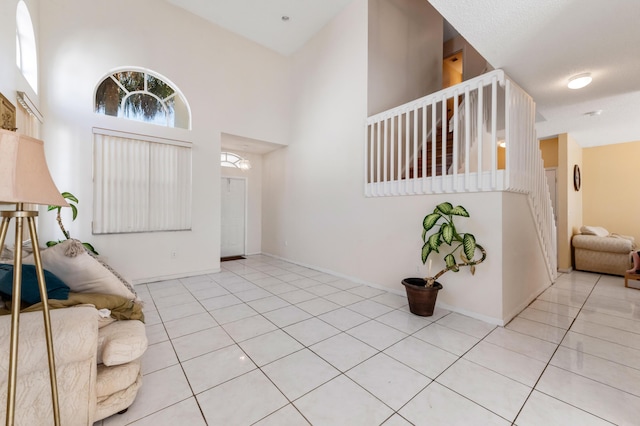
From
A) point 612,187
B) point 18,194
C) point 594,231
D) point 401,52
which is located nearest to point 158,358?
point 18,194

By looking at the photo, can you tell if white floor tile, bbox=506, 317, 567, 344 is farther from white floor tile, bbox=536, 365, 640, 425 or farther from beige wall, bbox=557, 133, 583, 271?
beige wall, bbox=557, 133, 583, 271

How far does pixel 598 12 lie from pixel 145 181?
18.4 feet

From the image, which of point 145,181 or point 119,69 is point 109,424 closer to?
point 145,181

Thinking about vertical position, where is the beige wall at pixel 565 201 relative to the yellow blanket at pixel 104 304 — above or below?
above

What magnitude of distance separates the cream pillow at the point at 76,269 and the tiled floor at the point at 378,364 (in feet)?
2.34

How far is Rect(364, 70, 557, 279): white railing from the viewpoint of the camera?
281cm

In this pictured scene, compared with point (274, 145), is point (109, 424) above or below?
below

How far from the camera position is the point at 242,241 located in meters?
6.65

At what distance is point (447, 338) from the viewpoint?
94.9 inches

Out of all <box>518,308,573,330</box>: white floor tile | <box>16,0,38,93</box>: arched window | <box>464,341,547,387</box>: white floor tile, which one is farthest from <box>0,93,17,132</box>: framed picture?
<box>518,308,573,330</box>: white floor tile

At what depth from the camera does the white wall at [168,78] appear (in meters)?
3.55

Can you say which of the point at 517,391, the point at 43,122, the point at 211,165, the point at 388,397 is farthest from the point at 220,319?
the point at 43,122

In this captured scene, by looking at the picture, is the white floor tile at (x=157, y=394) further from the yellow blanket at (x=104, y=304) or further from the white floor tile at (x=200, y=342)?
the yellow blanket at (x=104, y=304)

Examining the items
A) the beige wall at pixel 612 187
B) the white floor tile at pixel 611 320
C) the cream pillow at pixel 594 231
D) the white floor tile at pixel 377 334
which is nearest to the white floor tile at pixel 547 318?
the white floor tile at pixel 611 320
